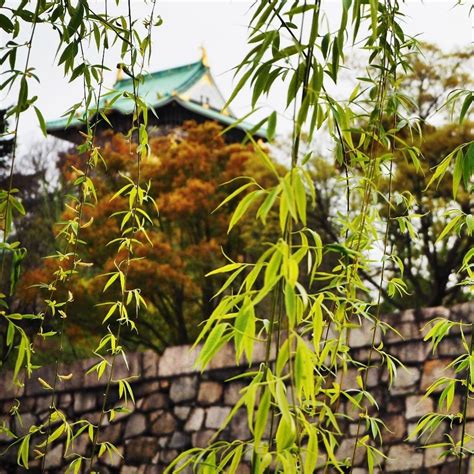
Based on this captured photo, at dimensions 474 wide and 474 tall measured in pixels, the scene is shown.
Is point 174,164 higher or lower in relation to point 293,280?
higher

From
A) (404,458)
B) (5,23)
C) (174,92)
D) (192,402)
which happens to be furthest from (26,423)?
(174,92)

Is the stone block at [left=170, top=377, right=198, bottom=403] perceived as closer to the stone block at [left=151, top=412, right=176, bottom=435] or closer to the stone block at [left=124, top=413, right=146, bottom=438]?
the stone block at [left=151, top=412, right=176, bottom=435]

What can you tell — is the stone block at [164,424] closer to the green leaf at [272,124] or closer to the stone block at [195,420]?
the stone block at [195,420]

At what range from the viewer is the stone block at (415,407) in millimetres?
3602

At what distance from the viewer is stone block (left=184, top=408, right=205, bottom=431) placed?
14.1 feet

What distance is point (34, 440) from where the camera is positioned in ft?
16.4

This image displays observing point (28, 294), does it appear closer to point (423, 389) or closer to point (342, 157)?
point (423, 389)

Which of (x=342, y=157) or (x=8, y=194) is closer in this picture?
(x=8, y=194)

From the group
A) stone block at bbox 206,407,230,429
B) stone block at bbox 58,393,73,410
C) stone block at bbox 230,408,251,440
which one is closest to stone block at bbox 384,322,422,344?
stone block at bbox 230,408,251,440

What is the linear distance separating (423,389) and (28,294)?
5185 mm

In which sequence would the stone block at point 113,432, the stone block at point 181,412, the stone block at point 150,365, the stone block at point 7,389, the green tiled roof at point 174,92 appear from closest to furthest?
the stone block at point 181,412 → the stone block at point 150,365 → the stone block at point 113,432 → the stone block at point 7,389 → the green tiled roof at point 174,92

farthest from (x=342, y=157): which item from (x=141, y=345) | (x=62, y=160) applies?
(x=62, y=160)

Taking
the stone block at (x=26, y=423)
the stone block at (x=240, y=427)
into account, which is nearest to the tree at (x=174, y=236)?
the stone block at (x=26, y=423)

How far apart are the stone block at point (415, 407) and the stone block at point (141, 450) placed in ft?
4.74
